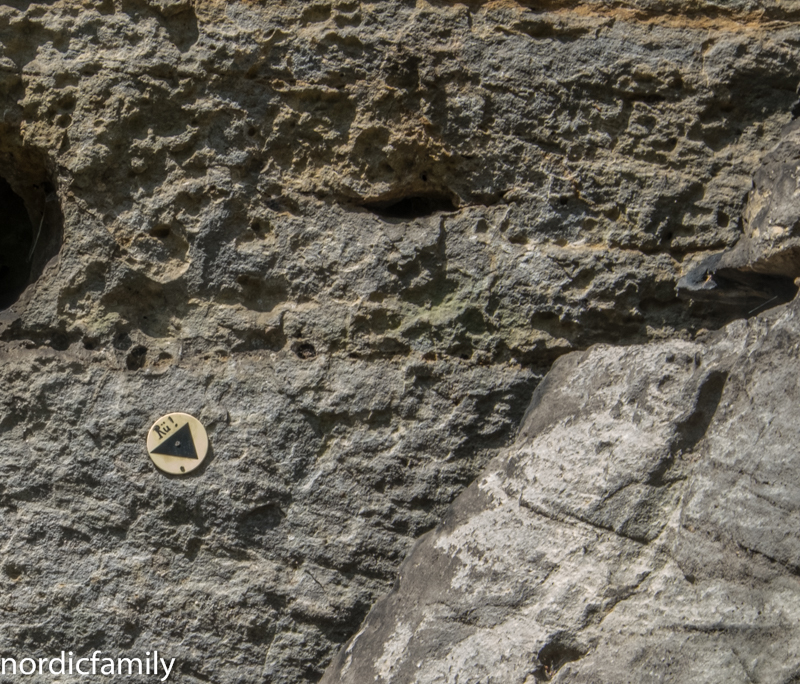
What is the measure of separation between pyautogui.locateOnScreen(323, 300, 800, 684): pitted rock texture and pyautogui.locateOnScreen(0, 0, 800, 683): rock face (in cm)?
16

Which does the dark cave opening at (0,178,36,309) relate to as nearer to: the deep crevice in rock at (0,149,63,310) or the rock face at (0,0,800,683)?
the deep crevice in rock at (0,149,63,310)

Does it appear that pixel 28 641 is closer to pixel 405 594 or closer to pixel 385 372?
pixel 405 594

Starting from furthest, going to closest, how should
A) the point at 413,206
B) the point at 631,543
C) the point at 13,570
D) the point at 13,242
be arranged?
the point at 13,242
the point at 413,206
the point at 13,570
the point at 631,543

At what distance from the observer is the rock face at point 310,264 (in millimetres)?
1481

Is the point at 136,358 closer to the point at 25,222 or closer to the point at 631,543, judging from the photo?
the point at 25,222

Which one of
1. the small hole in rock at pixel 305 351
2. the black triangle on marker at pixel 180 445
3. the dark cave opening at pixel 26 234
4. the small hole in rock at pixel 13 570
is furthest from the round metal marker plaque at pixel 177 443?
the dark cave opening at pixel 26 234

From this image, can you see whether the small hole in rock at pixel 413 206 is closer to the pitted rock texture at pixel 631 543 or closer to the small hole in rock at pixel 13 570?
the pitted rock texture at pixel 631 543

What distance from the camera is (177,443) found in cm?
149

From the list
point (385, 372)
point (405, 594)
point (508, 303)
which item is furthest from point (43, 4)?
point (405, 594)

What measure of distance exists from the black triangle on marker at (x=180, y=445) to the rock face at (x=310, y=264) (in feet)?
0.15

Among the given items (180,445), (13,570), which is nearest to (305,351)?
(180,445)

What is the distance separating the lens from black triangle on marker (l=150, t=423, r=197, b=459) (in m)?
1.48

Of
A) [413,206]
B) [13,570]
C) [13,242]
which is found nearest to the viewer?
[13,570]

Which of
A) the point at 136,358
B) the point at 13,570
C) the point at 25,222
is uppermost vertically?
the point at 25,222
